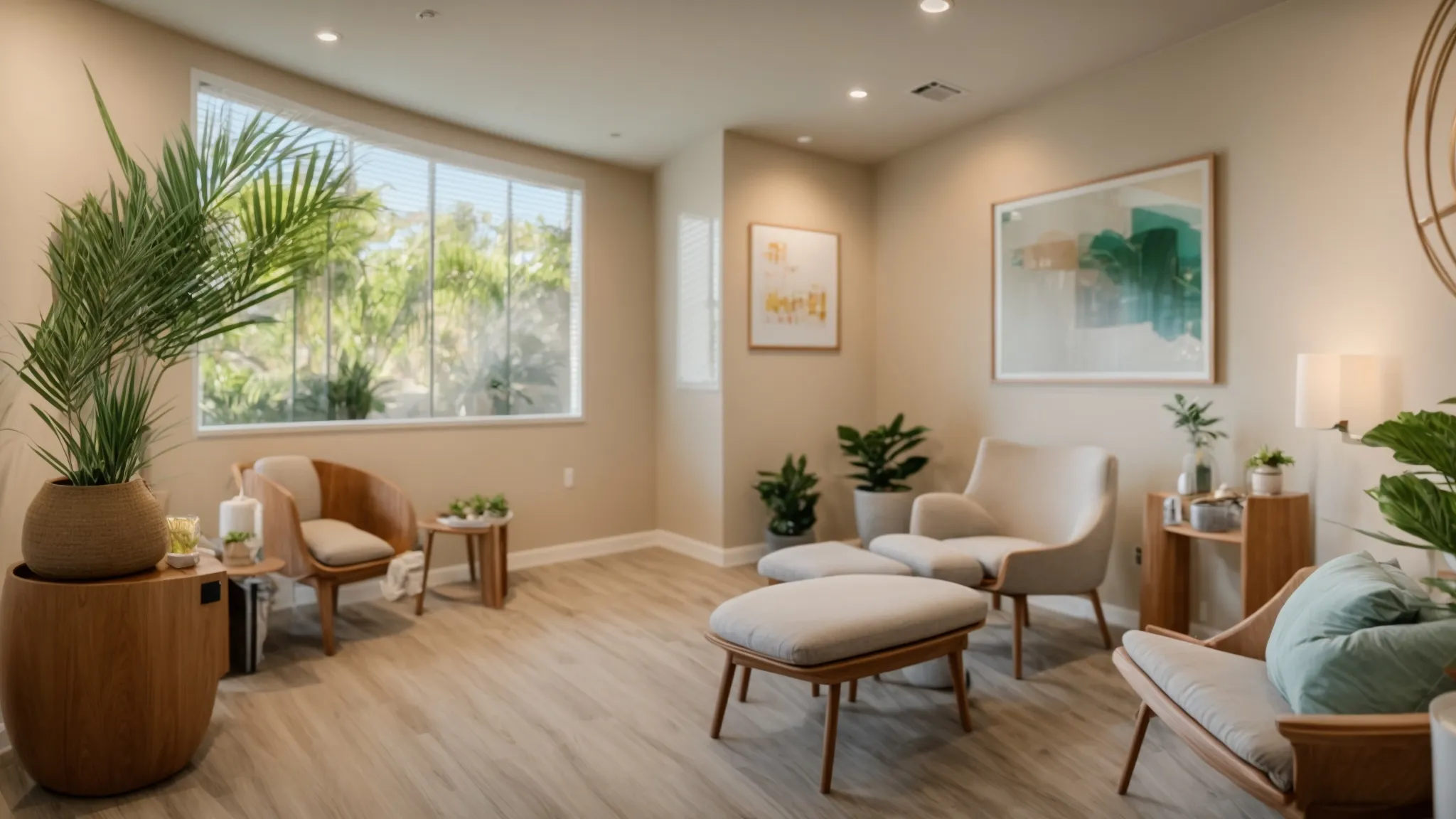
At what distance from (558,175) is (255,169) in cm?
277

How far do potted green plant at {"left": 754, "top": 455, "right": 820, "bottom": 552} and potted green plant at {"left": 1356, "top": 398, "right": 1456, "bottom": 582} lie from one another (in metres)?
3.28

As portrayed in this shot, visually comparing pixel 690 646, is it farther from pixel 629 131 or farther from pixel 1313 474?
pixel 629 131

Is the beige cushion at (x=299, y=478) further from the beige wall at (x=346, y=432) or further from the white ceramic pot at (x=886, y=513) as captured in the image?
the white ceramic pot at (x=886, y=513)

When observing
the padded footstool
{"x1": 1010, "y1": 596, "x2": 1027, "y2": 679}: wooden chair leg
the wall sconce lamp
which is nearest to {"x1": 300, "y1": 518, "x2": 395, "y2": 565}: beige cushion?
the padded footstool

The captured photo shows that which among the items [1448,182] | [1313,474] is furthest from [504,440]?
[1448,182]

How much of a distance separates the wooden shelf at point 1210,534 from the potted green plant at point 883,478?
151cm

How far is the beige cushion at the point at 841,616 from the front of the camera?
2.39 metres

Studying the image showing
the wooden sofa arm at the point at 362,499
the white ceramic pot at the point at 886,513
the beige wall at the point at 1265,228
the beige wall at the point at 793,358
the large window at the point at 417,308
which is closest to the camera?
the beige wall at the point at 1265,228

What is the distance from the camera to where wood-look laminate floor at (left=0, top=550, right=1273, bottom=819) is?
2322mm

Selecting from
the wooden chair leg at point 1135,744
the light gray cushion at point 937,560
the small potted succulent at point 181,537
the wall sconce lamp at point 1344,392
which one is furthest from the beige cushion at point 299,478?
the wall sconce lamp at point 1344,392

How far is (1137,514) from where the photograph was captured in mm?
4020

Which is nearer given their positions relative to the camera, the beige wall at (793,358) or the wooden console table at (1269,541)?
the wooden console table at (1269,541)

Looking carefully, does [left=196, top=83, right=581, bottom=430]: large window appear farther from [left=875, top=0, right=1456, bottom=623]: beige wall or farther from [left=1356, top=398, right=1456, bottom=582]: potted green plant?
[left=1356, top=398, right=1456, bottom=582]: potted green plant

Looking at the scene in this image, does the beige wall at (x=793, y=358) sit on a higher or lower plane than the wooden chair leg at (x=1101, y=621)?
higher
